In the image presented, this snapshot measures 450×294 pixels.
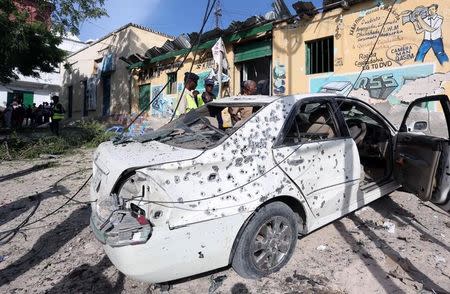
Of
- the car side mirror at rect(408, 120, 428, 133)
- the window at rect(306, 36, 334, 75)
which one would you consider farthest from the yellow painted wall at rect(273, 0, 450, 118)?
the car side mirror at rect(408, 120, 428, 133)

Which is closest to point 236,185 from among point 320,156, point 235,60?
point 320,156

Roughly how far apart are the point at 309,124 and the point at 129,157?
76.7 inches

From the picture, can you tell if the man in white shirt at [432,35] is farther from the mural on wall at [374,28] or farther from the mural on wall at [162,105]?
the mural on wall at [162,105]

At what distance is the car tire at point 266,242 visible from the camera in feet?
9.20

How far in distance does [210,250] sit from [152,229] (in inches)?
19.1

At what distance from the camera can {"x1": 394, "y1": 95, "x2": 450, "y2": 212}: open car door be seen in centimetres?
365

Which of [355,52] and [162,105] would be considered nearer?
[355,52]

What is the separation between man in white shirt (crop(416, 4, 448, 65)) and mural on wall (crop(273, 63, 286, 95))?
11.5 ft

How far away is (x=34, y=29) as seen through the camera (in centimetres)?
1062

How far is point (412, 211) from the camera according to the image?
180 inches

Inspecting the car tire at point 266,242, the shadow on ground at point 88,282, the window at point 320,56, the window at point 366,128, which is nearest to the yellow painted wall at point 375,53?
the window at point 320,56

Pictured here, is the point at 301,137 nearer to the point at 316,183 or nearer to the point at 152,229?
the point at 316,183

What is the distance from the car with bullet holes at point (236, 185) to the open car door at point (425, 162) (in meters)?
0.01

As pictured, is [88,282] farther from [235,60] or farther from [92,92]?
[92,92]
